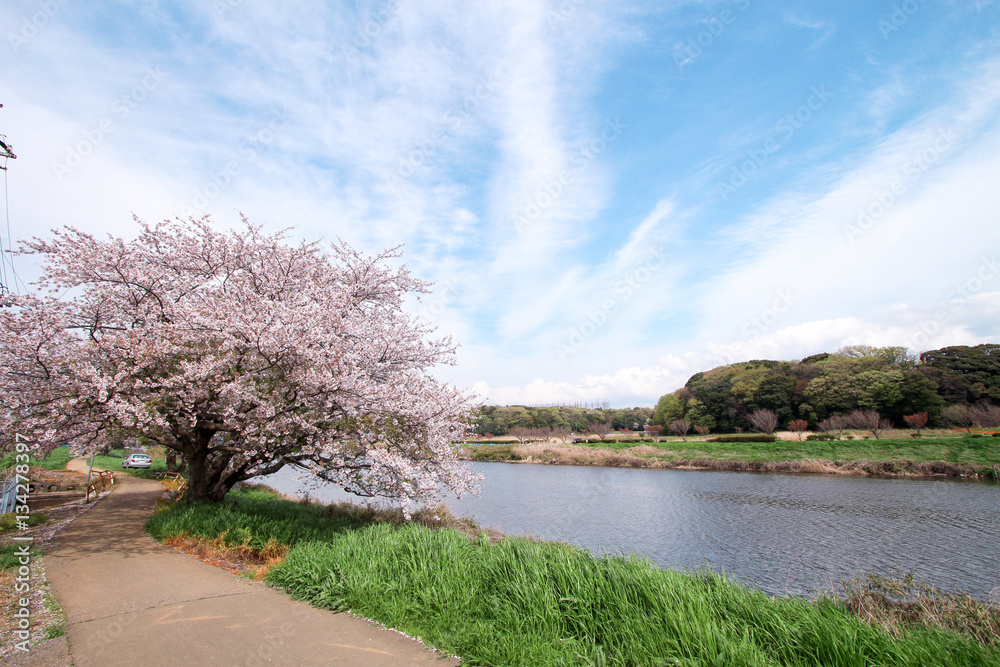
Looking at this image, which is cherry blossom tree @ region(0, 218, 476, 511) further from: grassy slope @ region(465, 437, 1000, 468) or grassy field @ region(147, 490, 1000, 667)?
grassy slope @ region(465, 437, 1000, 468)

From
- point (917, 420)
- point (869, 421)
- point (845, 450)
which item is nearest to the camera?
point (845, 450)

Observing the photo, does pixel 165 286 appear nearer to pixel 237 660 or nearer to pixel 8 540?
pixel 8 540

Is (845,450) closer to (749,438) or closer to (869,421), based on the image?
(869,421)

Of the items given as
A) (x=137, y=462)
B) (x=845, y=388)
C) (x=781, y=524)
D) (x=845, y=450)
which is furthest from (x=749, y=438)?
(x=137, y=462)

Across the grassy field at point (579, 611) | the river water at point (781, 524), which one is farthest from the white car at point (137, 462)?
the grassy field at point (579, 611)

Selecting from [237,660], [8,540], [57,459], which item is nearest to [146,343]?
[8,540]

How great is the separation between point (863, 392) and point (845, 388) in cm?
182

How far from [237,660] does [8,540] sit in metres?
7.83

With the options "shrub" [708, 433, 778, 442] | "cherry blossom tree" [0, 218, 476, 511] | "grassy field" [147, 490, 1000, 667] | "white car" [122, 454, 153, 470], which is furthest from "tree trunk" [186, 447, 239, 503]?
"shrub" [708, 433, 778, 442]

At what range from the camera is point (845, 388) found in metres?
45.2

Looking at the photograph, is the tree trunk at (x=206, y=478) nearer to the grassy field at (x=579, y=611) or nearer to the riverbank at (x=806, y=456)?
the grassy field at (x=579, y=611)

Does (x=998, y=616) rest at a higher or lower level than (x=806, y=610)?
lower

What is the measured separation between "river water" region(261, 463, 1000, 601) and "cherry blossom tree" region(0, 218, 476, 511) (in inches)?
200

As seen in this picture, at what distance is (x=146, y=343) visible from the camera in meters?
8.62
